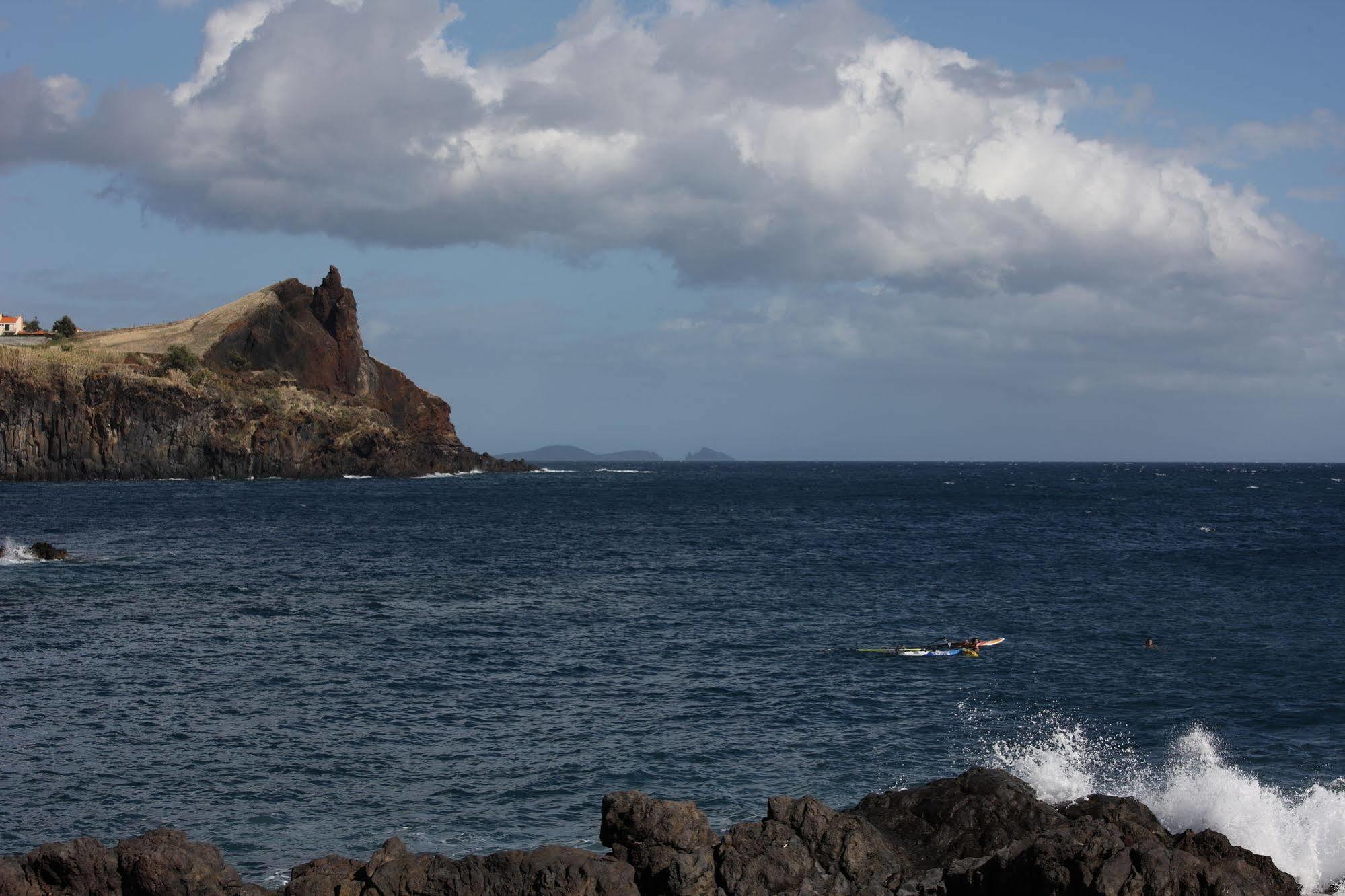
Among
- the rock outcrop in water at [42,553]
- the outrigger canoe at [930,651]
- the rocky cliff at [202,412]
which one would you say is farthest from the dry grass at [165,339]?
the outrigger canoe at [930,651]

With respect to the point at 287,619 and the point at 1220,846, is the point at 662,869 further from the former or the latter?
the point at 287,619

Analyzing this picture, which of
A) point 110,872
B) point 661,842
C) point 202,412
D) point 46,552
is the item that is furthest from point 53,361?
point 661,842

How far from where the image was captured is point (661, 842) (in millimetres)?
16906

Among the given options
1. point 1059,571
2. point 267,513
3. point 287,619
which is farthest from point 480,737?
point 267,513

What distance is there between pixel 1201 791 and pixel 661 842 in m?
13.1

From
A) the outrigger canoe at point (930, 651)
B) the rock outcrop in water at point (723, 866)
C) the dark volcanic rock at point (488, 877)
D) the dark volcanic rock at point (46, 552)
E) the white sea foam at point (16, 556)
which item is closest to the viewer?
the rock outcrop in water at point (723, 866)

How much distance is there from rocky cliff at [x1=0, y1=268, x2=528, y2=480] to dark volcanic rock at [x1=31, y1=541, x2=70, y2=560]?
316ft

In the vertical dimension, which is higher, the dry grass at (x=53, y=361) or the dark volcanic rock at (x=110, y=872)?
the dry grass at (x=53, y=361)

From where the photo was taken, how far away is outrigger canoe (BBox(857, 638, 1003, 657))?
39.0 metres

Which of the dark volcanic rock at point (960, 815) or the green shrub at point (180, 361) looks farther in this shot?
the green shrub at point (180, 361)

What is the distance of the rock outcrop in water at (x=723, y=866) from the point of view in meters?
15.3

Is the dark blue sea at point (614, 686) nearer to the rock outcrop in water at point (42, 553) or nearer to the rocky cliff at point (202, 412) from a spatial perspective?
the rock outcrop in water at point (42, 553)

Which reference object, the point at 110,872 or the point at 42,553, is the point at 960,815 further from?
the point at 42,553

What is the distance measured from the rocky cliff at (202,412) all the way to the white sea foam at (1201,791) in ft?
497
